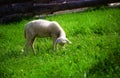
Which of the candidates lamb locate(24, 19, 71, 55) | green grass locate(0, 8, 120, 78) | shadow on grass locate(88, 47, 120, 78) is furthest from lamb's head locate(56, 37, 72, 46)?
shadow on grass locate(88, 47, 120, 78)

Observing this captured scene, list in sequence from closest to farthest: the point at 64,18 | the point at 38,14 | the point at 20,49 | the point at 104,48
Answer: the point at 104,48 → the point at 20,49 → the point at 64,18 → the point at 38,14

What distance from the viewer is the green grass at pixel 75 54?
23.6 ft

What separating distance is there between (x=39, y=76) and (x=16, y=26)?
6.53 m

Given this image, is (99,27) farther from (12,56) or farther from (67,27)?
(12,56)

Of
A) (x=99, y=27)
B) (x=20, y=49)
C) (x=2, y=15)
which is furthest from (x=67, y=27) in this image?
(x=2, y=15)

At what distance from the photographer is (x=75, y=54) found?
8242 millimetres

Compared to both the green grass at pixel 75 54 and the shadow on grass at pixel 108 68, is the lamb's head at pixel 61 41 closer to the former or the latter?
the green grass at pixel 75 54

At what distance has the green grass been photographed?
720 centimetres

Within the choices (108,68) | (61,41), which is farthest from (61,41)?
(108,68)

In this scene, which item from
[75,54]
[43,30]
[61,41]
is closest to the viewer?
[75,54]

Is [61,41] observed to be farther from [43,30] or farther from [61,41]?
[43,30]

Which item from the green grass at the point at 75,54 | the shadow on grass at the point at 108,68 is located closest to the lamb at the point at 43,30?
the green grass at the point at 75,54

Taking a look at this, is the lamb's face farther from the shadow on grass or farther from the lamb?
the shadow on grass

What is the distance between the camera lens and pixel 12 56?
9.30 metres
